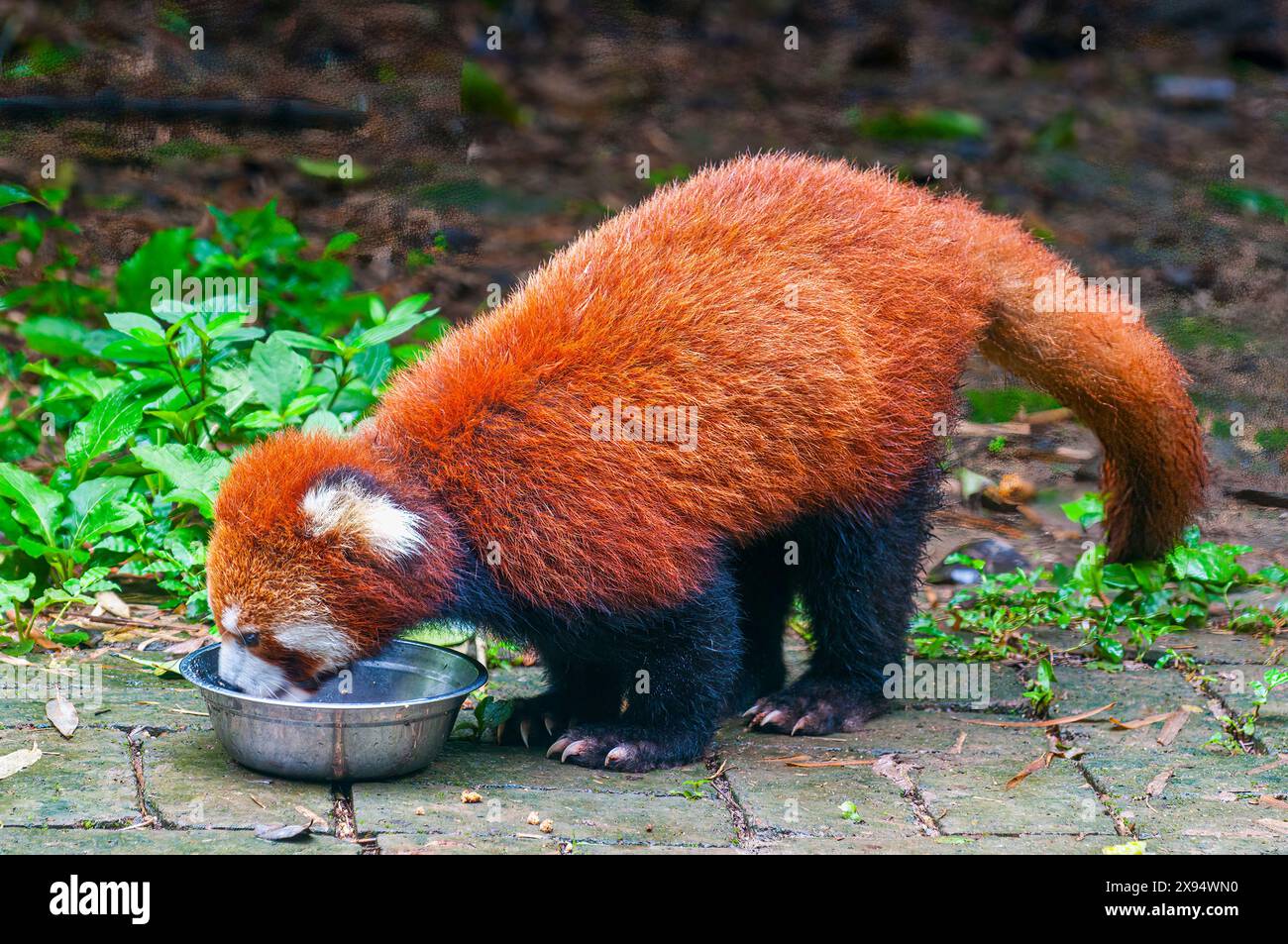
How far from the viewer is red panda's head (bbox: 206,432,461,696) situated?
4.35 metres

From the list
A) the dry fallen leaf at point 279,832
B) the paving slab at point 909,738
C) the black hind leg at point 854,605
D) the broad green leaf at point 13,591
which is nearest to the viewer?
the dry fallen leaf at point 279,832

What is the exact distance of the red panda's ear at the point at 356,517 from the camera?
4.33 m

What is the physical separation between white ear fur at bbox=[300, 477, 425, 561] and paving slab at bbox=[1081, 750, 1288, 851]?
237 centimetres

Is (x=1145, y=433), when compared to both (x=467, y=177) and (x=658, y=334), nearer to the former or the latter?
(x=658, y=334)

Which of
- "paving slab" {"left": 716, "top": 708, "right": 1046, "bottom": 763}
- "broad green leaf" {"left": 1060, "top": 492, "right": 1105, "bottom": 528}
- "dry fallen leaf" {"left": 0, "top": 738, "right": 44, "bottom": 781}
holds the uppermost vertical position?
"broad green leaf" {"left": 1060, "top": 492, "right": 1105, "bottom": 528}

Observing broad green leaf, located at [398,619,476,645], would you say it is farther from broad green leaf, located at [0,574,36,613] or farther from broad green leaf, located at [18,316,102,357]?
broad green leaf, located at [18,316,102,357]

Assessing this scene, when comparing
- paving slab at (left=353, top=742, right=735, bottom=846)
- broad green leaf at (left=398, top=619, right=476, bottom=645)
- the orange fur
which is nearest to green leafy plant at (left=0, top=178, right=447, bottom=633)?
broad green leaf at (left=398, top=619, right=476, bottom=645)

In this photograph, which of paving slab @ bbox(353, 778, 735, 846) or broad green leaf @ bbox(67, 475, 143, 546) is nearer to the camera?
paving slab @ bbox(353, 778, 735, 846)

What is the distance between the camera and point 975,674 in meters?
5.85

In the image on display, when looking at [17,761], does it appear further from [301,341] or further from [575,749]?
[301,341]

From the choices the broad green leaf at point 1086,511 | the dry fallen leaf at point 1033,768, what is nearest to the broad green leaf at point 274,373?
the dry fallen leaf at point 1033,768

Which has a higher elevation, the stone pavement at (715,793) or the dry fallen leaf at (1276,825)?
the stone pavement at (715,793)

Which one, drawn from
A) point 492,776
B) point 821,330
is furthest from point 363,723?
point 821,330

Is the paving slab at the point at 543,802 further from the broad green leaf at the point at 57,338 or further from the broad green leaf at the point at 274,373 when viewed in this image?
the broad green leaf at the point at 57,338
